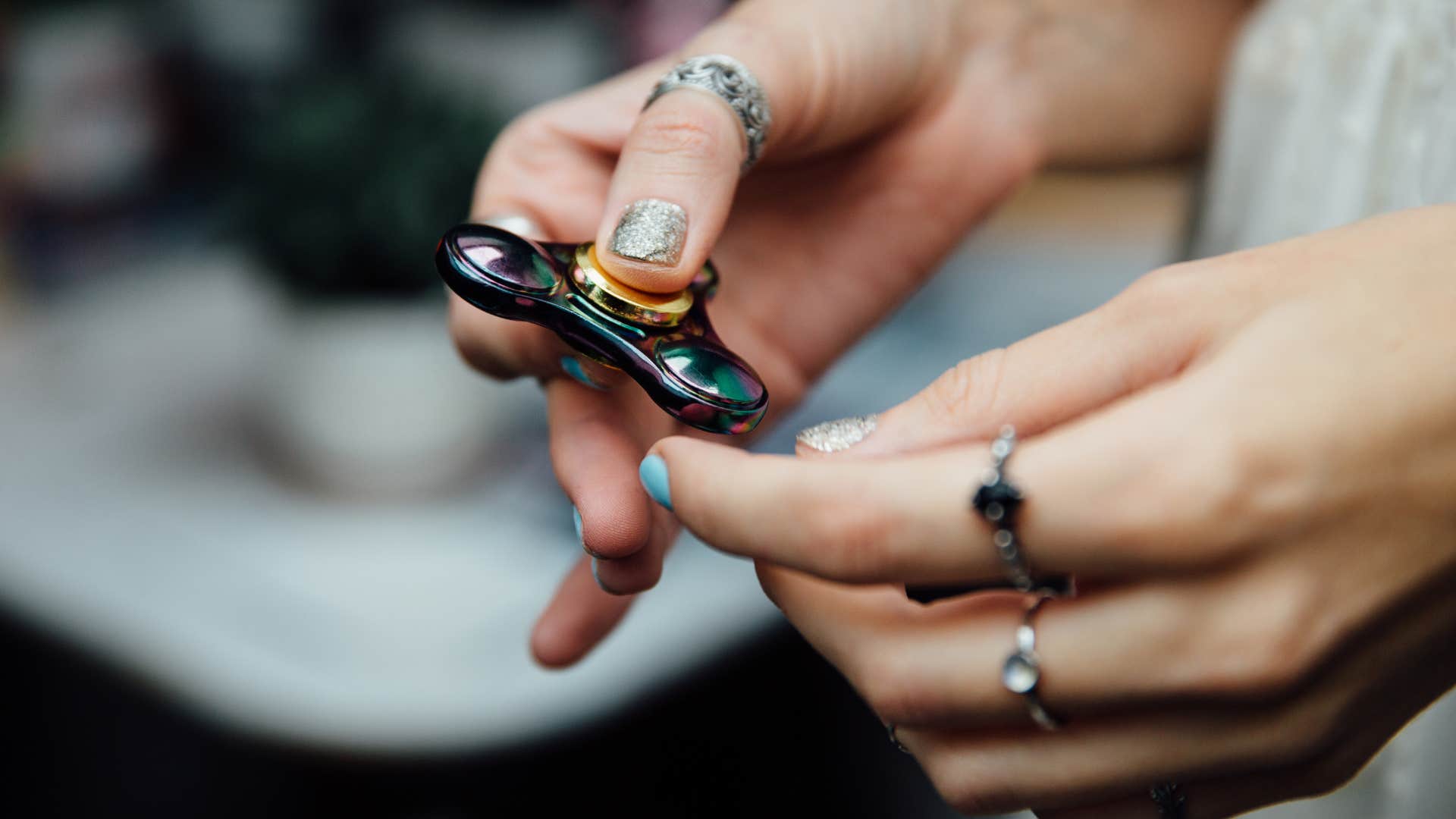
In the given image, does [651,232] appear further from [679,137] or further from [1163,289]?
[1163,289]

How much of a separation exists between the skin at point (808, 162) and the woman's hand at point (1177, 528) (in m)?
0.14

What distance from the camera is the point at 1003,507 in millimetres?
297

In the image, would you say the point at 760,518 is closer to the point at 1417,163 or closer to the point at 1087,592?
the point at 1087,592

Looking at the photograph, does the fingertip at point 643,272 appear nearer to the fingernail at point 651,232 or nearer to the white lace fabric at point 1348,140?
the fingernail at point 651,232

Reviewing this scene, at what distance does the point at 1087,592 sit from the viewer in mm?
318

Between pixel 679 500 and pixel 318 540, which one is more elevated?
pixel 679 500

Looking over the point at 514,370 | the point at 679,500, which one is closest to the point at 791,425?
the point at 514,370

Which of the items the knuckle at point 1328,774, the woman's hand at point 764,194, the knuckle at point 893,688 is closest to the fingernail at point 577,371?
the woman's hand at point 764,194

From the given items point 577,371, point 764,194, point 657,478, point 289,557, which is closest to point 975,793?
point 657,478

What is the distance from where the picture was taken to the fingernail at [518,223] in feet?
1.76

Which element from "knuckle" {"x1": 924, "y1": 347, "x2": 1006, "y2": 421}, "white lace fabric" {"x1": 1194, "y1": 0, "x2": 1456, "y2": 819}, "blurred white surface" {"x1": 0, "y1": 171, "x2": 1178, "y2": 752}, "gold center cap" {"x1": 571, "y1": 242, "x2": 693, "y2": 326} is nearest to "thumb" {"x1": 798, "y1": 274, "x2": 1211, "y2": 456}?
"knuckle" {"x1": 924, "y1": 347, "x2": 1006, "y2": 421}

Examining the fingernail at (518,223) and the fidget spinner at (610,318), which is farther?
the fingernail at (518,223)

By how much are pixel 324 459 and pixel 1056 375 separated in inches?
29.1

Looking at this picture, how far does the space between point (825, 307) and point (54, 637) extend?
2.34 feet
